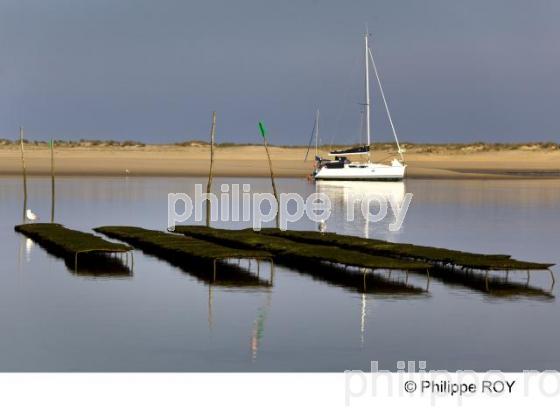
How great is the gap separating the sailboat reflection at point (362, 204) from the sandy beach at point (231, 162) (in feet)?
79.2

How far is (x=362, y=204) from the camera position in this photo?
8075 centimetres

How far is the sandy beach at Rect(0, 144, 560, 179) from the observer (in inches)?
5487

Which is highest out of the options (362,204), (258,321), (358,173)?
(358,173)

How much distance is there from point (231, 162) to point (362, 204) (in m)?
86.8

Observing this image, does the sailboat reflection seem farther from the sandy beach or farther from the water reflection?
the sandy beach

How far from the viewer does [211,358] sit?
80.6 feet

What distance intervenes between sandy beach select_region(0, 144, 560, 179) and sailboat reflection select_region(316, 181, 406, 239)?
950 inches

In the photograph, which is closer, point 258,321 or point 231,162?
point 258,321

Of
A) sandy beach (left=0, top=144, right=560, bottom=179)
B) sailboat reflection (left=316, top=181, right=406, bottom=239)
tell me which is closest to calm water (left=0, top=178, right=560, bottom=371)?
sailboat reflection (left=316, top=181, right=406, bottom=239)

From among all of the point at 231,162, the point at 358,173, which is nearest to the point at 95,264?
the point at 358,173

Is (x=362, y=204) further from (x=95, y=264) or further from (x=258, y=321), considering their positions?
(x=258, y=321)

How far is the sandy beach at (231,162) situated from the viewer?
139 meters

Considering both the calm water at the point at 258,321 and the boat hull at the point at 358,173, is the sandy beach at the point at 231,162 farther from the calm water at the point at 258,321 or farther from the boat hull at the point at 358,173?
the calm water at the point at 258,321
